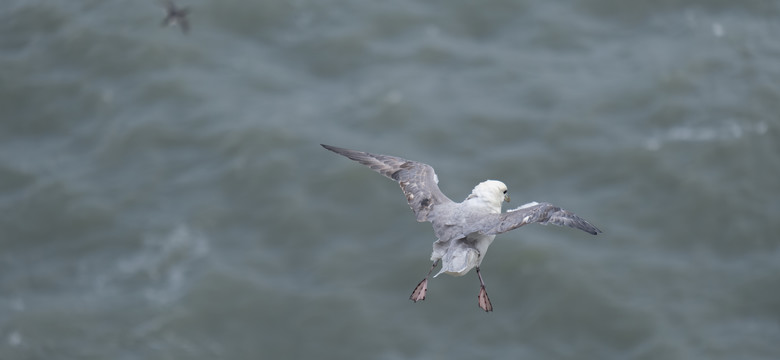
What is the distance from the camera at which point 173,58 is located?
77.9 m

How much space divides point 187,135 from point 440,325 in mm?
21791

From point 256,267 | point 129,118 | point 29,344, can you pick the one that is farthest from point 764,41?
point 29,344

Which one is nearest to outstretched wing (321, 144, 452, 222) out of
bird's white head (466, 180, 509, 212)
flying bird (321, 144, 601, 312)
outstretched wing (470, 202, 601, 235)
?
flying bird (321, 144, 601, 312)

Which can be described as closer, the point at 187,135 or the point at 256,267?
the point at 256,267

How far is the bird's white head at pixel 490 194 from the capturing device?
27625 mm

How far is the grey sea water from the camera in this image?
61500mm

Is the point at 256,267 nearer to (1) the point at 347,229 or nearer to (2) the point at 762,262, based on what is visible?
(1) the point at 347,229

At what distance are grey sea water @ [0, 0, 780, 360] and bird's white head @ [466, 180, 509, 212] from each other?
32.5 metres

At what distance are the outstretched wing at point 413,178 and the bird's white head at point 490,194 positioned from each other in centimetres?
72

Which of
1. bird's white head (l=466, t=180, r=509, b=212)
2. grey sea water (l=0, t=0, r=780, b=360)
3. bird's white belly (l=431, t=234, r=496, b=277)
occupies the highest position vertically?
grey sea water (l=0, t=0, r=780, b=360)

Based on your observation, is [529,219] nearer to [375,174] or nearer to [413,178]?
[413,178]

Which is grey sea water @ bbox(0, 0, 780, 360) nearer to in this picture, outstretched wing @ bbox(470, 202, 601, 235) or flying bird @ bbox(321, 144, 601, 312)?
flying bird @ bbox(321, 144, 601, 312)

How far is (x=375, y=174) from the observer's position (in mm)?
68062

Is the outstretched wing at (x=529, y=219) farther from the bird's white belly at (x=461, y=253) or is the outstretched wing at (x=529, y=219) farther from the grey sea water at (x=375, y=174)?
the grey sea water at (x=375, y=174)
